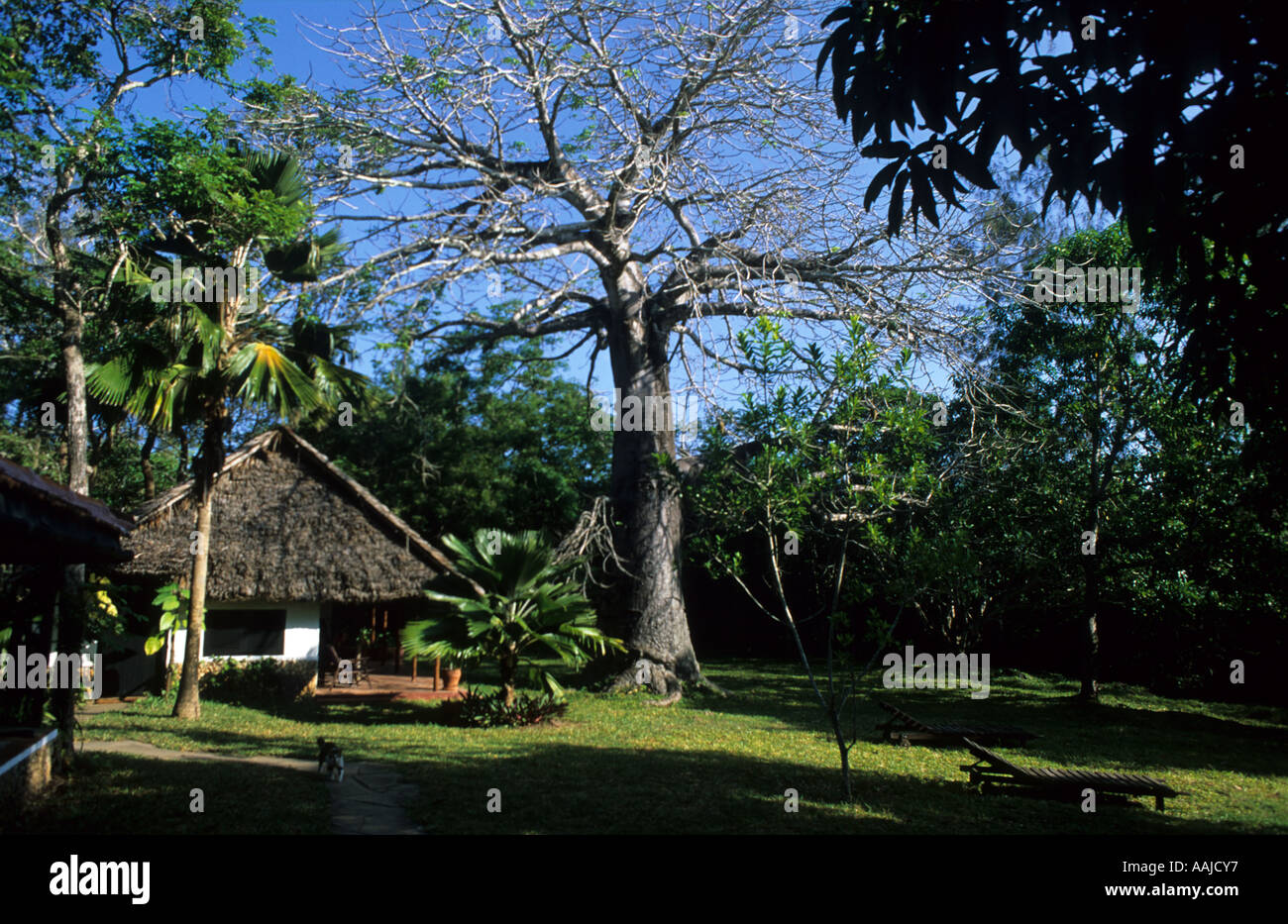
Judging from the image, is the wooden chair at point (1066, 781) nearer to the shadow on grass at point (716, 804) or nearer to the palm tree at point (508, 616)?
the shadow on grass at point (716, 804)

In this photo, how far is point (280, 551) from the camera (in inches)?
631

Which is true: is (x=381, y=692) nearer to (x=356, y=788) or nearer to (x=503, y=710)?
(x=503, y=710)

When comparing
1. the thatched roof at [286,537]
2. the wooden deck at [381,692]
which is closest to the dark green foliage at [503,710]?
the wooden deck at [381,692]

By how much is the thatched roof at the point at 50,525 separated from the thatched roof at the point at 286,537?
832 centimetres

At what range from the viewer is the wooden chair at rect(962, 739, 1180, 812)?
7.68 m

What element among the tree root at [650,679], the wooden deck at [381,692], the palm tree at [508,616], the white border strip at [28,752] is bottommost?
the wooden deck at [381,692]

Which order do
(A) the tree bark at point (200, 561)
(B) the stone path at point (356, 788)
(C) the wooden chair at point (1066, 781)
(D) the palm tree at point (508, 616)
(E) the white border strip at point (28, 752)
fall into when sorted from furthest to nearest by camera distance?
(A) the tree bark at point (200, 561), (D) the palm tree at point (508, 616), (C) the wooden chair at point (1066, 781), (B) the stone path at point (356, 788), (E) the white border strip at point (28, 752)

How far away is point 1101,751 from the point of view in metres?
11.0

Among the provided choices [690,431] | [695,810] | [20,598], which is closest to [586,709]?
[690,431]

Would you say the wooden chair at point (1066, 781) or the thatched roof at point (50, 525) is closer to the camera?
the thatched roof at point (50, 525)

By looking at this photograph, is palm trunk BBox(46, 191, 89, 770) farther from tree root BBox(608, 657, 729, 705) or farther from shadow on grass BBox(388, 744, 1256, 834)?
tree root BBox(608, 657, 729, 705)

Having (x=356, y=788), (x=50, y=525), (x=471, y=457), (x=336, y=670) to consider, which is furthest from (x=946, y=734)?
(x=471, y=457)

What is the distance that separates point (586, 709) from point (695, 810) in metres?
Answer: 6.89

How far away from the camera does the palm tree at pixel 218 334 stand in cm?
1169
